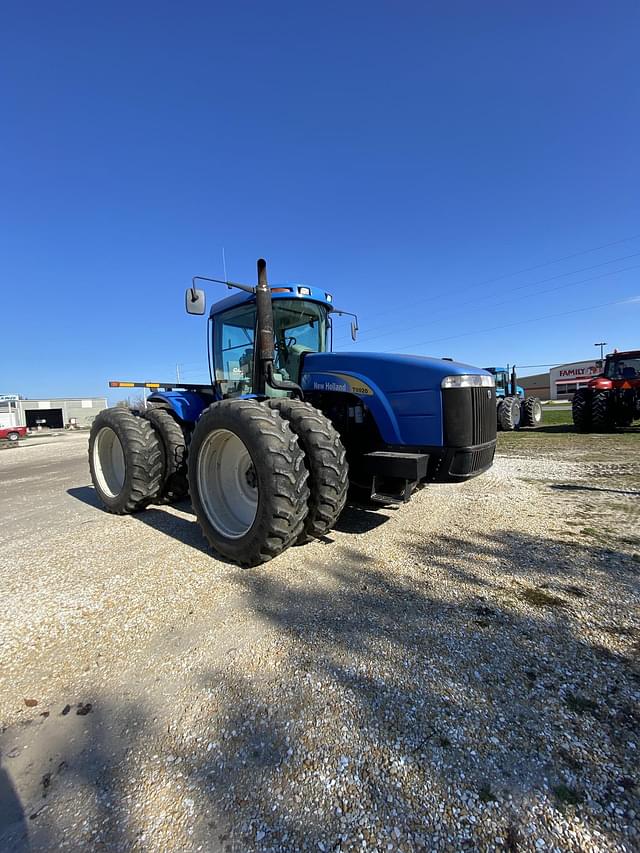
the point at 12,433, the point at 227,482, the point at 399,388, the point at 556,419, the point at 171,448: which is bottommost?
the point at 12,433

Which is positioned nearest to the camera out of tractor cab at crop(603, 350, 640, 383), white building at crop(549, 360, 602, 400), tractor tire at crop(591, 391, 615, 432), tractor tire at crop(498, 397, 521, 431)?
tractor tire at crop(591, 391, 615, 432)

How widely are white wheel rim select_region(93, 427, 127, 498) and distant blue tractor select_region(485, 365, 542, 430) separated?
416 inches

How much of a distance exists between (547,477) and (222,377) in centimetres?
503

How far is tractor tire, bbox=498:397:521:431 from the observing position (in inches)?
521

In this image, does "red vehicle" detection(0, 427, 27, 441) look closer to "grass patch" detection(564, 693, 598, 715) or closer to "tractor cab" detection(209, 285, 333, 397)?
"tractor cab" detection(209, 285, 333, 397)

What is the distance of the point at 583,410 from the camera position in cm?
1184

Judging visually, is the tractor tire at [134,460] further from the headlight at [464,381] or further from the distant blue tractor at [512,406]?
A: the distant blue tractor at [512,406]

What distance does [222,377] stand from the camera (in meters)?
4.80

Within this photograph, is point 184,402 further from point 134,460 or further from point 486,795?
point 486,795

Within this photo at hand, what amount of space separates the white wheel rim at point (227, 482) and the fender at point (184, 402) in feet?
4.22

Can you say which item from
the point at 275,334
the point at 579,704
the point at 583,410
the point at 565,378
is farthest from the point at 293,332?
the point at 565,378

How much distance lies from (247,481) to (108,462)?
282 centimetres

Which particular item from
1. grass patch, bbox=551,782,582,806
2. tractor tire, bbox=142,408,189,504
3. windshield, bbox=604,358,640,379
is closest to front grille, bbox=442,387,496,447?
grass patch, bbox=551,782,582,806

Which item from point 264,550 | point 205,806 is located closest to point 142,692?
point 205,806
